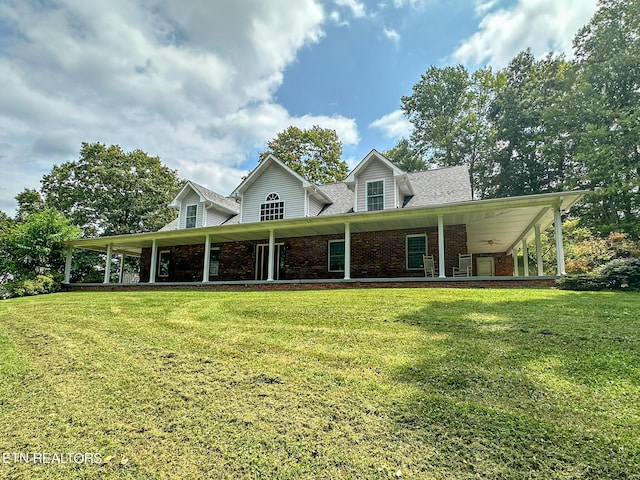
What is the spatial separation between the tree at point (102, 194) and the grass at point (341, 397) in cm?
2466

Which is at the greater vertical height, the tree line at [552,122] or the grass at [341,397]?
the tree line at [552,122]

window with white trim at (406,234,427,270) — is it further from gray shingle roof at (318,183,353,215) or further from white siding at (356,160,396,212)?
gray shingle roof at (318,183,353,215)

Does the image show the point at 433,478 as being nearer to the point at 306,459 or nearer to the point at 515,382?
A: the point at 306,459

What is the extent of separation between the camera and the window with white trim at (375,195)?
13398mm

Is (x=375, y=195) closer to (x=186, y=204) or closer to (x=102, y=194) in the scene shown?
(x=186, y=204)

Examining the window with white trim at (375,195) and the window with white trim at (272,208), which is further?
Answer: the window with white trim at (272,208)

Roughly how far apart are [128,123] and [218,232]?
8798mm

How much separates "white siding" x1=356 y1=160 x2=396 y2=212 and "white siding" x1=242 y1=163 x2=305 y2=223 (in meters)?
2.48

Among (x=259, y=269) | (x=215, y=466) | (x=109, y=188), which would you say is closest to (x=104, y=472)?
(x=215, y=466)

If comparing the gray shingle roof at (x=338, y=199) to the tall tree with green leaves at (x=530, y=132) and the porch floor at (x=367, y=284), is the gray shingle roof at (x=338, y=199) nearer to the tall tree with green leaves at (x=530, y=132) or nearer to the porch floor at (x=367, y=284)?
the porch floor at (x=367, y=284)

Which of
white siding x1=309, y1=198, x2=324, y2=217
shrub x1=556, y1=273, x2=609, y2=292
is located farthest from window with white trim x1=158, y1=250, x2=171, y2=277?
shrub x1=556, y1=273, x2=609, y2=292

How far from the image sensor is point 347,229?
11586 millimetres

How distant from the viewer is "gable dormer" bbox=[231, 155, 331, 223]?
14.7 metres

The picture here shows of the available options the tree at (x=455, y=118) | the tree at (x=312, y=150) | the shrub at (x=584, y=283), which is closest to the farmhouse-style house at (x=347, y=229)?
the shrub at (x=584, y=283)
